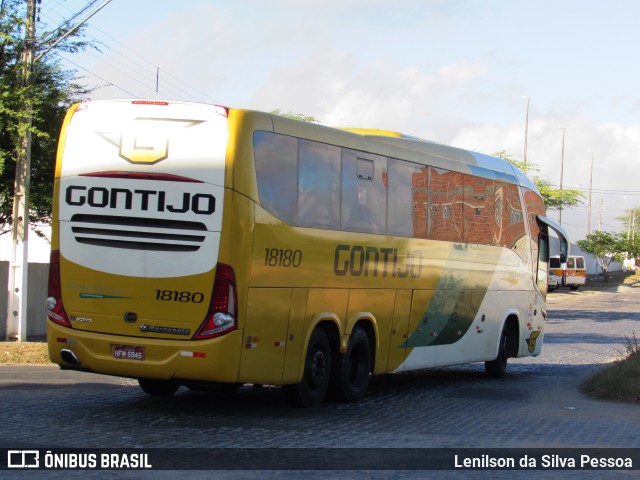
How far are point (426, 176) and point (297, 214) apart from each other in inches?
155

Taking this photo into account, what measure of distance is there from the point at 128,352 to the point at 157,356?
0.35 metres

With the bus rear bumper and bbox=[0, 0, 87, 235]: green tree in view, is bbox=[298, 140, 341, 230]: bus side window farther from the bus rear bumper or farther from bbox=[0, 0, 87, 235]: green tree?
bbox=[0, 0, 87, 235]: green tree

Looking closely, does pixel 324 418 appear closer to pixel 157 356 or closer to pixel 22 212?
pixel 157 356

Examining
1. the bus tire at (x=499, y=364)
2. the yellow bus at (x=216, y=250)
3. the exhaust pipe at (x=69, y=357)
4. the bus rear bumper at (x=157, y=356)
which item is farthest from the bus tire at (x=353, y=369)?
the bus tire at (x=499, y=364)

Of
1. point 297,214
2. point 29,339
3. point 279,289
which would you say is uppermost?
point 297,214

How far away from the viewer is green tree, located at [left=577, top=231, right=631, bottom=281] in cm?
Answer: 9744

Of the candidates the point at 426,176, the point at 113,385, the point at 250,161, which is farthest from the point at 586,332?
the point at 250,161

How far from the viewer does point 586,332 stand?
33281mm

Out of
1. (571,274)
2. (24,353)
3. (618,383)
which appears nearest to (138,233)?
(618,383)

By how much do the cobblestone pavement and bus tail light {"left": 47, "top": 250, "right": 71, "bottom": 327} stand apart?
1027 millimetres

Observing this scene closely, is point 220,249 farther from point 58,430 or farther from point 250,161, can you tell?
point 58,430

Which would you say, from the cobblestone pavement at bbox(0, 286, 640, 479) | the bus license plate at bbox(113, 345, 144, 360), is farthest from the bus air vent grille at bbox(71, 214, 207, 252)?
the cobblestone pavement at bbox(0, 286, 640, 479)

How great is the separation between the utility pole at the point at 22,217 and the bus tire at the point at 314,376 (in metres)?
11.4

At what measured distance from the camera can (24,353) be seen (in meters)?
21.0
